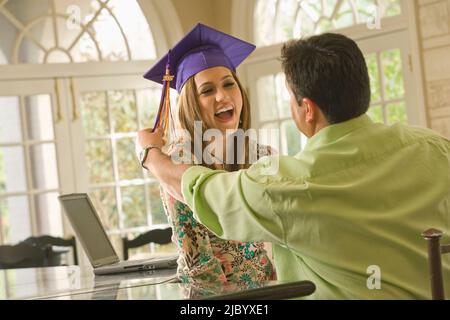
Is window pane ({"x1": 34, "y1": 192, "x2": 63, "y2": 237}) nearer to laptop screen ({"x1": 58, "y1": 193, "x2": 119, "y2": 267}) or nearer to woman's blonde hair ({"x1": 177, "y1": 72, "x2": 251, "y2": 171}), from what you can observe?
laptop screen ({"x1": 58, "y1": 193, "x2": 119, "y2": 267})

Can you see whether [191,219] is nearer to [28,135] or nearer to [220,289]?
[220,289]

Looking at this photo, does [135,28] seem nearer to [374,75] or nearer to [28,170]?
[28,170]

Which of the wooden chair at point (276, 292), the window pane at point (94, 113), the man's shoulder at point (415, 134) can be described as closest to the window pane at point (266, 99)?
the window pane at point (94, 113)

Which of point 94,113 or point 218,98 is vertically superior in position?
point 94,113

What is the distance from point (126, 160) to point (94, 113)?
396mm

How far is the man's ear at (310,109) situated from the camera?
1666 mm

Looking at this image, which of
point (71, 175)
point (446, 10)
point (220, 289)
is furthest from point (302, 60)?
point (71, 175)

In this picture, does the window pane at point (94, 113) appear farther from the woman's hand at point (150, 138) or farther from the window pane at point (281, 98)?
the woman's hand at point (150, 138)

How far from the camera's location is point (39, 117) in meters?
5.71

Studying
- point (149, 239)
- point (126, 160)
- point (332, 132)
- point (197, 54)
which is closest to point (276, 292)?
point (332, 132)
